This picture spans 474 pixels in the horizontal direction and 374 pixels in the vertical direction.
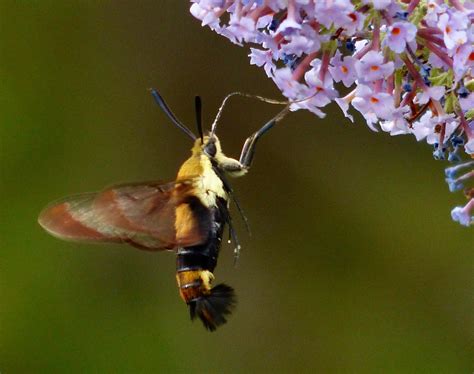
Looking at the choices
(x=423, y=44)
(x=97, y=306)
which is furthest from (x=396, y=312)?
(x=423, y=44)

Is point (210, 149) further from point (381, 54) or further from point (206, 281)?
point (381, 54)

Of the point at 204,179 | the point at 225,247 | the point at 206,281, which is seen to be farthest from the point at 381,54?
the point at 225,247

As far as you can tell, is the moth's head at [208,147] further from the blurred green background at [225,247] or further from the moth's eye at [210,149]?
the blurred green background at [225,247]

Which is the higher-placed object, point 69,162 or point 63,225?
point 69,162

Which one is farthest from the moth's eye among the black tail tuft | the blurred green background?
the blurred green background

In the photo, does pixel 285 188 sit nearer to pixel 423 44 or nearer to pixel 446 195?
pixel 446 195

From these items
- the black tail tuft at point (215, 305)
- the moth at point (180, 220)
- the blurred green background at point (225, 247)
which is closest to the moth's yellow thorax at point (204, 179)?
the moth at point (180, 220)

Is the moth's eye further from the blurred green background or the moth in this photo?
the blurred green background
